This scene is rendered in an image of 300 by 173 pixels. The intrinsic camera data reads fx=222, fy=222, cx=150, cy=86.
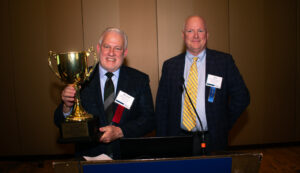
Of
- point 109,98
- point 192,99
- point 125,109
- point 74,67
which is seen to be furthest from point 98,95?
point 192,99

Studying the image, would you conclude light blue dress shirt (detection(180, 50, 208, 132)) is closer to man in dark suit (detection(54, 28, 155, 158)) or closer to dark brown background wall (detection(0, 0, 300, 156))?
man in dark suit (detection(54, 28, 155, 158))

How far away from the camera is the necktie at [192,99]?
1823 mm

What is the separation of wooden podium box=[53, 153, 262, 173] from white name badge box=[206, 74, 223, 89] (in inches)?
44.3

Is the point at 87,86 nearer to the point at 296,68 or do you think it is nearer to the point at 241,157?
the point at 241,157

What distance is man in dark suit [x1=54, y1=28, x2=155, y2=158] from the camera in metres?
1.46

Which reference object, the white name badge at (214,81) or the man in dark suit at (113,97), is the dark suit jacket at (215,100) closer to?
the white name badge at (214,81)

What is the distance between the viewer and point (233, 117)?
1.93 metres

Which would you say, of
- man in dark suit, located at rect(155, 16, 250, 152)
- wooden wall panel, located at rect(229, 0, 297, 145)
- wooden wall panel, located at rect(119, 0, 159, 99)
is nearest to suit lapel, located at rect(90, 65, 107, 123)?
man in dark suit, located at rect(155, 16, 250, 152)

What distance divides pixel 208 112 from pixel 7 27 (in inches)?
126

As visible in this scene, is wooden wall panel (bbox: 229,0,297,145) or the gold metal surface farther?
wooden wall panel (bbox: 229,0,297,145)

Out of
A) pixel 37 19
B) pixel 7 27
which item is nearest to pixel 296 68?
pixel 37 19

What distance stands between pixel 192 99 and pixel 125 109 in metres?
0.63

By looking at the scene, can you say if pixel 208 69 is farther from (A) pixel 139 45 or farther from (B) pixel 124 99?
(A) pixel 139 45

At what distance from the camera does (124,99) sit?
151 centimetres
